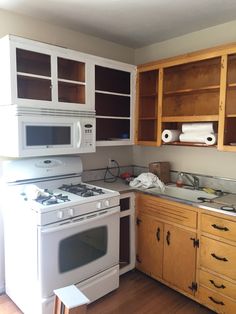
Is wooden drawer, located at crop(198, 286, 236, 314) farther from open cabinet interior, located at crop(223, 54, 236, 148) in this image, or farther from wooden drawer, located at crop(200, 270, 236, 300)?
open cabinet interior, located at crop(223, 54, 236, 148)

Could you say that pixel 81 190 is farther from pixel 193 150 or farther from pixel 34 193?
pixel 193 150

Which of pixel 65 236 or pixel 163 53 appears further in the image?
pixel 163 53

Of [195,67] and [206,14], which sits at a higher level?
[206,14]

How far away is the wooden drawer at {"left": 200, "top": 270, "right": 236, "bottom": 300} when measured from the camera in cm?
198

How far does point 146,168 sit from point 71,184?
3.43 ft

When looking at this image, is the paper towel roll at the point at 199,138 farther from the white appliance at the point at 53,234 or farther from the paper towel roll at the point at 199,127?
the white appliance at the point at 53,234

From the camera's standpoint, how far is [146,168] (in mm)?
3264

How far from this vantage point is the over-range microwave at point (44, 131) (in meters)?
2.03

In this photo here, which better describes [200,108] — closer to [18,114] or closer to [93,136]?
[93,136]

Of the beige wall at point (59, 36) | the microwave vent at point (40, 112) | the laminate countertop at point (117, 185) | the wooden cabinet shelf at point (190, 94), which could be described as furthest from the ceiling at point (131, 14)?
the laminate countertop at point (117, 185)

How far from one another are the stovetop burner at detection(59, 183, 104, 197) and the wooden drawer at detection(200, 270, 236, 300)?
42.0 inches

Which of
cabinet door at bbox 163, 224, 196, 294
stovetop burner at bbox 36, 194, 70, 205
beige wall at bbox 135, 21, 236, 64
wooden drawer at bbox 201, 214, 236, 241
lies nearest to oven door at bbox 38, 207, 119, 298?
stovetop burner at bbox 36, 194, 70, 205

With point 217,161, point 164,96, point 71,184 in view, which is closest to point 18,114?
point 71,184

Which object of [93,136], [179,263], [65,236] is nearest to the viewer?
[65,236]
